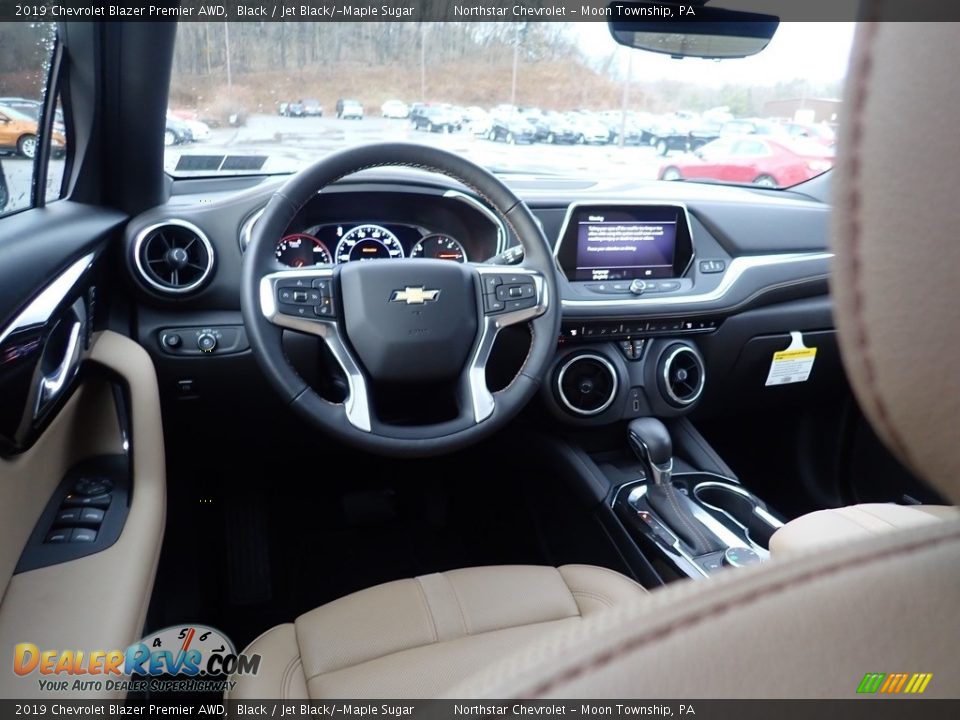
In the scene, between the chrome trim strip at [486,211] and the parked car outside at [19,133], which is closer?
the parked car outside at [19,133]

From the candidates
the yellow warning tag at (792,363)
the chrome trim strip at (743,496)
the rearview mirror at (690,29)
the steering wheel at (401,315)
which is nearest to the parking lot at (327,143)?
the steering wheel at (401,315)

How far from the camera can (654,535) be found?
2004mm

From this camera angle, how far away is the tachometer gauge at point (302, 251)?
2014 millimetres

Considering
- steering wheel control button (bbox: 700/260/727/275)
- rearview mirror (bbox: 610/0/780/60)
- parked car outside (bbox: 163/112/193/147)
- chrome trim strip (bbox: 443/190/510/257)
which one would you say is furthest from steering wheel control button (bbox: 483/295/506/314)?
steering wheel control button (bbox: 700/260/727/275)

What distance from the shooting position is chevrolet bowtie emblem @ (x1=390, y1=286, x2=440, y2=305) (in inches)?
65.3

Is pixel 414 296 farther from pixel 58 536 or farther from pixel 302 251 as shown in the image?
pixel 58 536

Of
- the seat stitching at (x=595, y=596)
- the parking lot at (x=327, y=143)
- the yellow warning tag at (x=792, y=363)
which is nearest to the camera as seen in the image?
the seat stitching at (x=595, y=596)

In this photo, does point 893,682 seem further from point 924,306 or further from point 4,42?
Answer: point 4,42

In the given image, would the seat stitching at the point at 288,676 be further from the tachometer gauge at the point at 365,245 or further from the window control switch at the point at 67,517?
the tachometer gauge at the point at 365,245

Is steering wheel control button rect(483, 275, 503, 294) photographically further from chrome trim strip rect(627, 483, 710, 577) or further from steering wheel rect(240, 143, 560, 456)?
chrome trim strip rect(627, 483, 710, 577)

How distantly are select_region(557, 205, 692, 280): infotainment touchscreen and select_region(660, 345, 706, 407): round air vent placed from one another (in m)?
0.26

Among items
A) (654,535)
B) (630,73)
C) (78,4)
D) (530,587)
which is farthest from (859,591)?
(630,73)

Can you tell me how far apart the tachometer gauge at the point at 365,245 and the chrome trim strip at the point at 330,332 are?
45 centimetres

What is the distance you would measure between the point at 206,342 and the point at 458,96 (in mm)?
944
